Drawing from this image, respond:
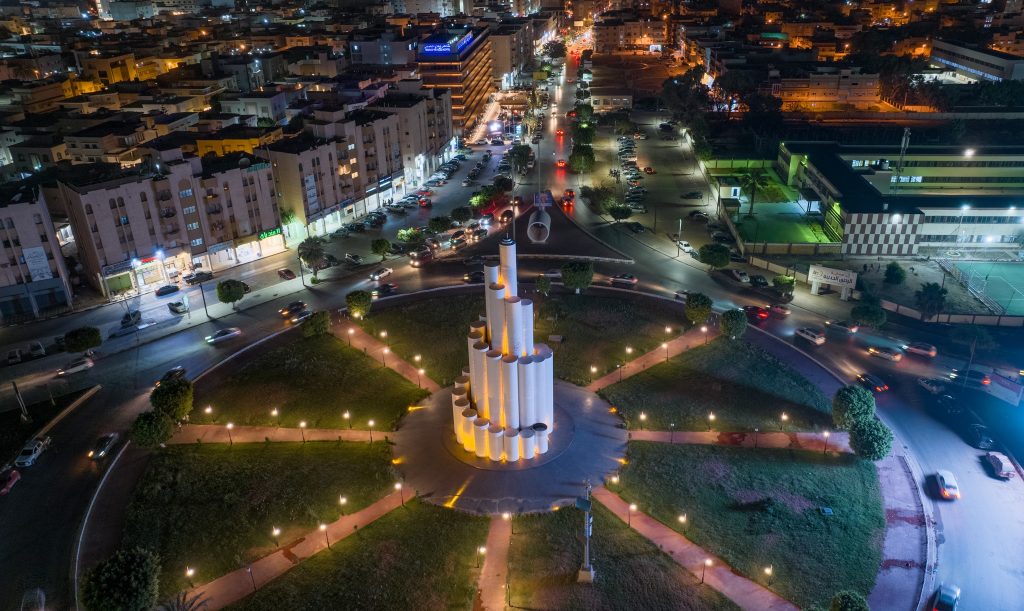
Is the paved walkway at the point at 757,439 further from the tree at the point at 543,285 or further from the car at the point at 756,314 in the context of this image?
the tree at the point at 543,285

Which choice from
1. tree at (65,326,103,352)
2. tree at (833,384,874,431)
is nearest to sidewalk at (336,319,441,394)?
tree at (65,326,103,352)

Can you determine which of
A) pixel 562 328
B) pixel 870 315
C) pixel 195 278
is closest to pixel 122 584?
pixel 562 328

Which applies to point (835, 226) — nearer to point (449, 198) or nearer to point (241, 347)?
point (449, 198)

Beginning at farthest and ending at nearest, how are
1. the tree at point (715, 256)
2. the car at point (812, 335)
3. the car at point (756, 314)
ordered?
the tree at point (715, 256) → the car at point (756, 314) → the car at point (812, 335)

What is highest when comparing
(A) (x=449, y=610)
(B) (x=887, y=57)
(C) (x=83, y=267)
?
(B) (x=887, y=57)

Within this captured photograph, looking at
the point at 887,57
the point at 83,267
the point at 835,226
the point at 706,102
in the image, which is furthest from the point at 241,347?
the point at 887,57

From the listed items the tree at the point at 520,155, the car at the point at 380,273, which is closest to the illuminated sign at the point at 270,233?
the car at the point at 380,273

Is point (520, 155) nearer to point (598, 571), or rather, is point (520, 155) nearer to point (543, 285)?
point (543, 285)
